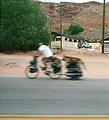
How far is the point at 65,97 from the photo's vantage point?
706cm

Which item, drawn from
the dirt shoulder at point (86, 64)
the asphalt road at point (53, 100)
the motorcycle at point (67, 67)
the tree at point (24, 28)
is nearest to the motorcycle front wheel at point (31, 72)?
the motorcycle at point (67, 67)

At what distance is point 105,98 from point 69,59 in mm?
3698

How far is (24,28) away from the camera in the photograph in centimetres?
4131

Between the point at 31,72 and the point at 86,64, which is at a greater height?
the point at 31,72

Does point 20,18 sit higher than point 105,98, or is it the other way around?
point 20,18

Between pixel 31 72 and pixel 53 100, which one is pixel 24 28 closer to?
pixel 31 72

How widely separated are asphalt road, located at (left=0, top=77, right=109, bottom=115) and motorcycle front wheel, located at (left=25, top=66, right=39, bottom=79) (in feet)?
5.86

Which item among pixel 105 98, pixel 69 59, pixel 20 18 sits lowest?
pixel 105 98

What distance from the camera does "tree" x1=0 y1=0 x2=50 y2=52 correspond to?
130 feet

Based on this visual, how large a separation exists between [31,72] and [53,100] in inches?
166

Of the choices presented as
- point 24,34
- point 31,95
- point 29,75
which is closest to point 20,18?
point 24,34

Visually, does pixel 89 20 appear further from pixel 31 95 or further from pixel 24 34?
pixel 31 95

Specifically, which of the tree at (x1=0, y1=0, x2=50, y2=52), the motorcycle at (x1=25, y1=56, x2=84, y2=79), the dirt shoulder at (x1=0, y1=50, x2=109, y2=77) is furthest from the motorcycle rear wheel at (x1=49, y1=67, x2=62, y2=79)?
the tree at (x1=0, y1=0, x2=50, y2=52)

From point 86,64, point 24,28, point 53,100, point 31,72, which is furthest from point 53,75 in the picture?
point 24,28
